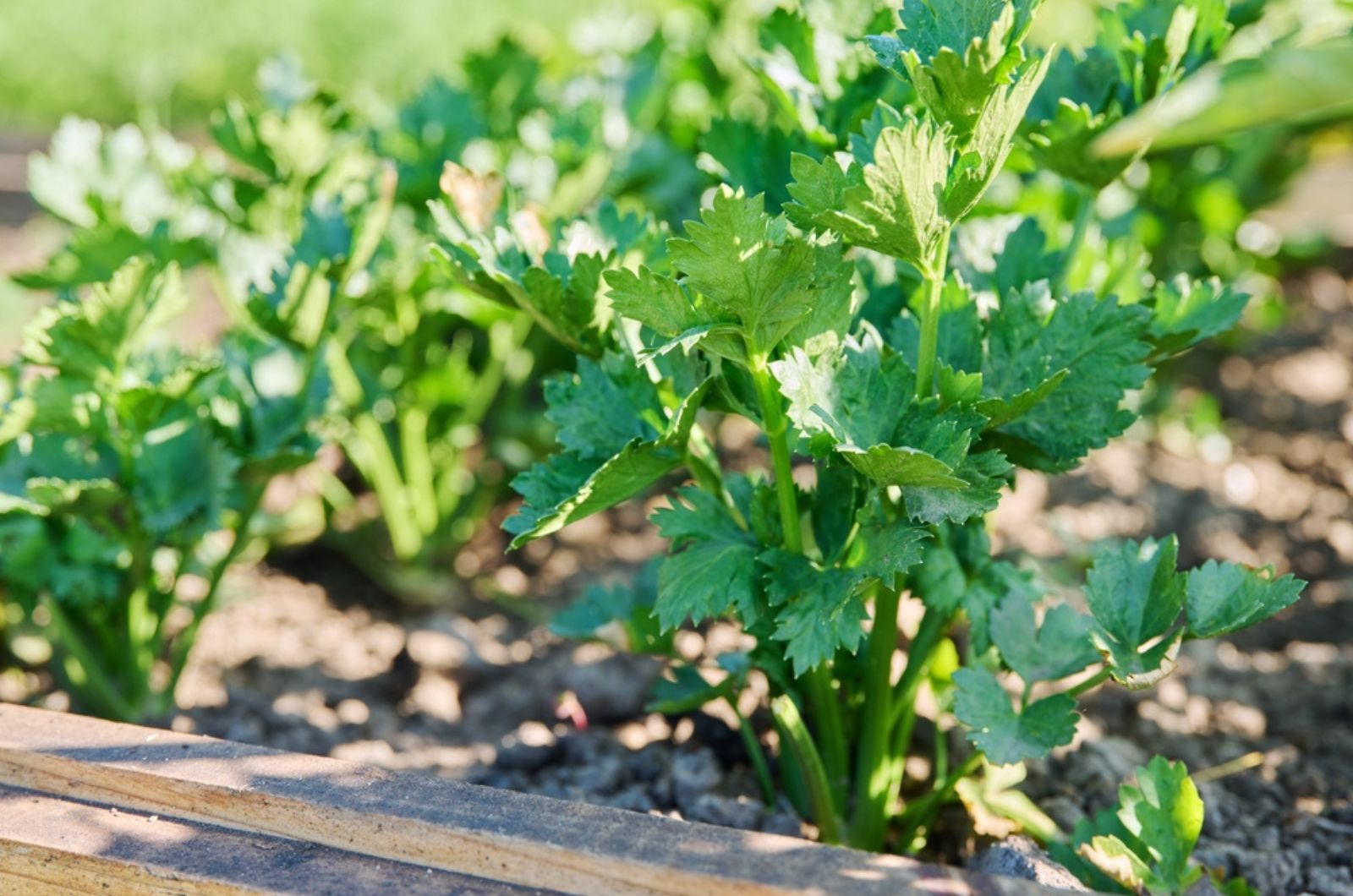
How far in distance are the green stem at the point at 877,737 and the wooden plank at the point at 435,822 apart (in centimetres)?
22

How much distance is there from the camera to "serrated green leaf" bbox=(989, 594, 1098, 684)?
1.27 meters

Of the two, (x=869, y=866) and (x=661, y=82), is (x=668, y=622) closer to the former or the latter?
(x=869, y=866)

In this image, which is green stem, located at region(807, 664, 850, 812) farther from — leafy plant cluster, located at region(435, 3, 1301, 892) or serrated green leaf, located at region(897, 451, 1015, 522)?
serrated green leaf, located at region(897, 451, 1015, 522)

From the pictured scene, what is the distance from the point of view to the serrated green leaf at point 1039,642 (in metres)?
1.27

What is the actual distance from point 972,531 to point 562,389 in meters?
0.45

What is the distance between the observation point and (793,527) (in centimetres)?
119

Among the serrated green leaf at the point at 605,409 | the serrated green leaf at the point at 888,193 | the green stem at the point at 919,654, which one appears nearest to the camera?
the serrated green leaf at the point at 888,193

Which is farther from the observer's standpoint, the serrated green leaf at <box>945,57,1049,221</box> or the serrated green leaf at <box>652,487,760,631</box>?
the serrated green leaf at <box>652,487,760,631</box>

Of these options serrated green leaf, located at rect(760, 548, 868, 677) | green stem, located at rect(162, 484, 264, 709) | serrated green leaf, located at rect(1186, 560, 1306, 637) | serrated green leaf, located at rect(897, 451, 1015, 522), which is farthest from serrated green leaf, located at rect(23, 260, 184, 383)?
serrated green leaf, located at rect(1186, 560, 1306, 637)

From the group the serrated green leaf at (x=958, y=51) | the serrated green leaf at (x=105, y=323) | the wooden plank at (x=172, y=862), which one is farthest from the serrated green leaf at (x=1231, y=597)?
the serrated green leaf at (x=105, y=323)

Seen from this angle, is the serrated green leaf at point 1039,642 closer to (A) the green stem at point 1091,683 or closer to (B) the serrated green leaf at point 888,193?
(A) the green stem at point 1091,683

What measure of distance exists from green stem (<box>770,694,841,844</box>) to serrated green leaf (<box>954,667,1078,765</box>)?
0.15m

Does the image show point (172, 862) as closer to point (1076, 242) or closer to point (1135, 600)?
point (1135, 600)

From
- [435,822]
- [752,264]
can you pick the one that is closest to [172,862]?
[435,822]
